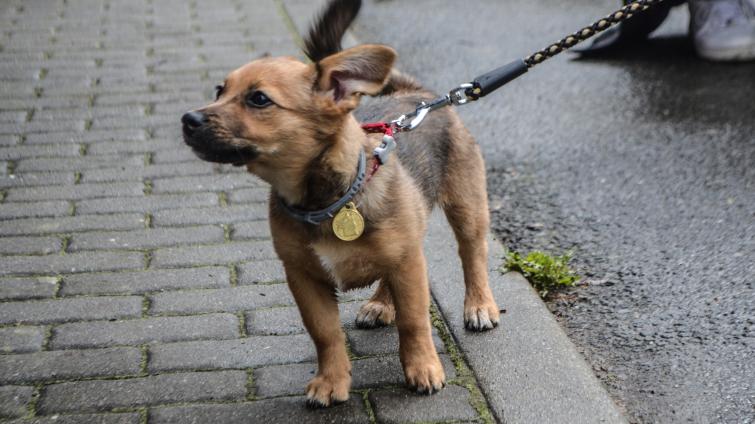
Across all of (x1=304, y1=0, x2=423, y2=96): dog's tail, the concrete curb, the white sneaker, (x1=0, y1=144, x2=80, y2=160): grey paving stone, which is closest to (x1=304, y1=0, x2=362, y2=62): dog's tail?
(x1=304, y1=0, x2=423, y2=96): dog's tail

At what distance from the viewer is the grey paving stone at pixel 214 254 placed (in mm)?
4730

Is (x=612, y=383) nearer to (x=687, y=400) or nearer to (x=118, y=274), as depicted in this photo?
(x=687, y=400)

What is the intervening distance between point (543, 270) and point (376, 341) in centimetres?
100

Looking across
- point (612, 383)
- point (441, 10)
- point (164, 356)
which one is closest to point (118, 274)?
point (164, 356)

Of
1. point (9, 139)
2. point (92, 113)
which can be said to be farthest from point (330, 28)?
point (92, 113)

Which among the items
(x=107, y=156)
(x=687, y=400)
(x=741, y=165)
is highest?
(x=687, y=400)

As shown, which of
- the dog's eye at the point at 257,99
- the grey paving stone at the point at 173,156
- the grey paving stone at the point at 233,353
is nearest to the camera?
the dog's eye at the point at 257,99

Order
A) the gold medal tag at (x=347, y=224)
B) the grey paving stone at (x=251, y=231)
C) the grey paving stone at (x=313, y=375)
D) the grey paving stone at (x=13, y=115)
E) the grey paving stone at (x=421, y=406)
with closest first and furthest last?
the gold medal tag at (x=347, y=224)
the grey paving stone at (x=421, y=406)
the grey paving stone at (x=313, y=375)
the grey paving stone at (x=251, y=231)
the grey paving stone at (x=13, y=115)

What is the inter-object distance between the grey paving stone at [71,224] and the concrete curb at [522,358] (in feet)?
5.45

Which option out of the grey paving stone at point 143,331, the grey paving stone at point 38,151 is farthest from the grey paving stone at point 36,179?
the grey paving stone at point 143,331

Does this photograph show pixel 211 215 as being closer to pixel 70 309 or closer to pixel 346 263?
pixel 70 309

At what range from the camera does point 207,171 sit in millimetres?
5875

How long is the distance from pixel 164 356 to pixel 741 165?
3.73 metres

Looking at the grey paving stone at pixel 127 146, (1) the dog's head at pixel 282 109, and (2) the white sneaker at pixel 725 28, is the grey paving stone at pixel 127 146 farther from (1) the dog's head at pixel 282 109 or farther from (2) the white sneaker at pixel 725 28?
(2) the white sneaker at pixel 725 28
